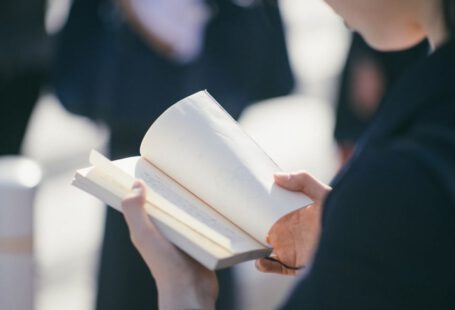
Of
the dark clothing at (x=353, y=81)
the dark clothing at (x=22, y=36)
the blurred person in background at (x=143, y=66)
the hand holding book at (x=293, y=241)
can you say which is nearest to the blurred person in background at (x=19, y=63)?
the dark clothing at (x=22, y=36)

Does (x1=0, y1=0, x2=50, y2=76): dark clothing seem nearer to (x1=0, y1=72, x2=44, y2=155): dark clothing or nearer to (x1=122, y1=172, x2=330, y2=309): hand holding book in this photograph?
(x1=0, y1=72, x2=44, y2=155): dark clothing

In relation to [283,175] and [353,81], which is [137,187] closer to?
[283,175]

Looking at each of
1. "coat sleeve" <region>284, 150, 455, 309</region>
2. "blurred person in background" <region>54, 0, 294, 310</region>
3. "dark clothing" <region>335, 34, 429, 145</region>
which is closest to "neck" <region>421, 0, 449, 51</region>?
"coat sleeve" <region>284, 150, 455, 309</region>

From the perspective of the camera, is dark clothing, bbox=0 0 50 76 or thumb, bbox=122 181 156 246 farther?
dark clothing, bbox=0 0 50 76

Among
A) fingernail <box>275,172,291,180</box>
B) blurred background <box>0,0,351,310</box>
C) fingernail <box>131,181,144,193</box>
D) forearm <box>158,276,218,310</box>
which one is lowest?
blurred background <box>0,0,351,310</box>

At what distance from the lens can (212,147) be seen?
1.69 metres

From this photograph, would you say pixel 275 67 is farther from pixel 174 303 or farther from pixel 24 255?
pixel 174 303

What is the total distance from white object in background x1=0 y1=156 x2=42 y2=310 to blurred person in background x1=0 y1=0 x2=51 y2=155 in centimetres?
191

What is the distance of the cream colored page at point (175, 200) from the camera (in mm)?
1589

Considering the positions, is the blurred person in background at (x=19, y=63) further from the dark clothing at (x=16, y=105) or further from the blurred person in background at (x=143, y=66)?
the blurred person in background at (x=143, y=66)

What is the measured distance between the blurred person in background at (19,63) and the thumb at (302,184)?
8.48 feet

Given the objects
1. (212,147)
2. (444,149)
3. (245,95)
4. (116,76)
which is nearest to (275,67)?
(245,95)

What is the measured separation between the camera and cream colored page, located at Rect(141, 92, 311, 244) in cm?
164

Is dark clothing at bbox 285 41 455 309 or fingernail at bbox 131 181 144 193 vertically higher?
dark clothing at bbox 285 41 455 309
